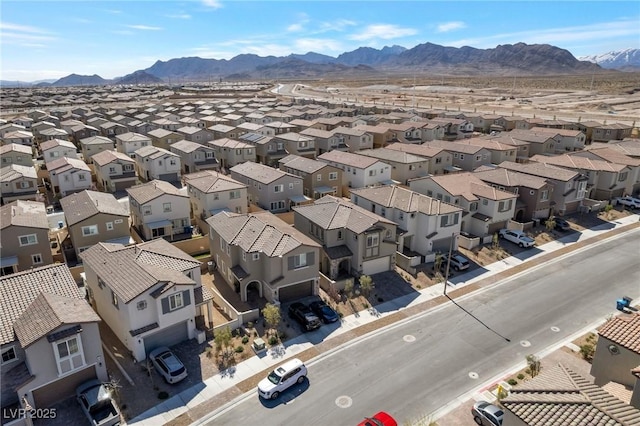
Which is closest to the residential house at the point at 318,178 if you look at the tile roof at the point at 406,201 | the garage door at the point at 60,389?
the tile roof at the point at 406,201

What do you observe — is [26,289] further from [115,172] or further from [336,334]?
[115,172]

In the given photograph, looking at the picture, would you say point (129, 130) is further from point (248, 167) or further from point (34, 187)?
point (248, 167)

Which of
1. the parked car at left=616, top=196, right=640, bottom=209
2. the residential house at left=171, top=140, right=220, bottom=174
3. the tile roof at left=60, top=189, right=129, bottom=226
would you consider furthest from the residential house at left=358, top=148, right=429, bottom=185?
the tile roof at left=60, top=189, right=129, bottom=226

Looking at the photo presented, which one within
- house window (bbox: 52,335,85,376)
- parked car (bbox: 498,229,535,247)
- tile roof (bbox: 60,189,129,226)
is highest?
tile roof (bbox: 60,189,129,226)

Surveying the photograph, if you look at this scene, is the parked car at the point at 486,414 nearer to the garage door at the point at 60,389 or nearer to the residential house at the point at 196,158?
the garage door at the point at 60,389

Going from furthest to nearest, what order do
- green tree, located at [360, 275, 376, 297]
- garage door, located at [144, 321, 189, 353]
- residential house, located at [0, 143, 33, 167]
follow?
1. residential house, located at [0, 143, 33, 167]
2. green tree, located at [360, 275, 376, 297]
3. garage door, located at [144, 321, 189, 353]

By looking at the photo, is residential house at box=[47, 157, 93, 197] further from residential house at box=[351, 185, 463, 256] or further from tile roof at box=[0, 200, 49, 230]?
residential house at box=[351, 185, 463, 256]
